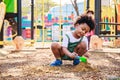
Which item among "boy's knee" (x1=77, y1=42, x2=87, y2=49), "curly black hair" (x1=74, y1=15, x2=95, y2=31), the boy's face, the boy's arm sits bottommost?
the boy's arm

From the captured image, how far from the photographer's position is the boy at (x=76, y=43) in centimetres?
238

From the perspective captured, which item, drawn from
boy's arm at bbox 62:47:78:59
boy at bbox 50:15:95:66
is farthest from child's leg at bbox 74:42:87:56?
boy's arm at bbox 62:47:78:59

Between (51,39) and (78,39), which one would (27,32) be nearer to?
(51,39)

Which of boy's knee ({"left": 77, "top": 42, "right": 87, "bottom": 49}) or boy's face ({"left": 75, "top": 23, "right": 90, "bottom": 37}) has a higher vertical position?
boy's face ({"left": 75, "top": 23, "right": 90, "bottom": 37})

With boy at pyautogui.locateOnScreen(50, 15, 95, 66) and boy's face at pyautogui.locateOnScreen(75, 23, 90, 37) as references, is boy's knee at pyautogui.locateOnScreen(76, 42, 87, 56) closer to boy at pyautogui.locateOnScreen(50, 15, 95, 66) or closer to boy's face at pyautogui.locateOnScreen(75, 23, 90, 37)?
boy at pyautogui.locateOnScreen(50, 15, 95, 66)

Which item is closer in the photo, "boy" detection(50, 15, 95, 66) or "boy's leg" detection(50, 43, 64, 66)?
"boy" detection(50, 15, 95, 66)

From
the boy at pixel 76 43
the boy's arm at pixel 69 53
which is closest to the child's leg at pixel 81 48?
the boy at pixel 76 43

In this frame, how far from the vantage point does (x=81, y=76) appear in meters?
1.94

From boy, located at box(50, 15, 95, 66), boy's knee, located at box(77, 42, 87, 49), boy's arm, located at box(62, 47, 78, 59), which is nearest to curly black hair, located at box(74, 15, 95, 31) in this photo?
boy, located at box(50, 15, 95, 66)

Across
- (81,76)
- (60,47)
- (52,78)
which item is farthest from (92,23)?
(52,78)

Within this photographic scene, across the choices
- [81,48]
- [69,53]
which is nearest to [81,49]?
[81,48]

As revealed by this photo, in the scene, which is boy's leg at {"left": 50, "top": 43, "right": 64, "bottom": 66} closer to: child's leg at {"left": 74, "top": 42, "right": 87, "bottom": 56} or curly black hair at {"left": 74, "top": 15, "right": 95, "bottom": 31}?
child's leg at {"left": 74, "top": 42, "right": 87, "bottom": 56}

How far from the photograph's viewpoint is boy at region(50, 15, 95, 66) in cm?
238

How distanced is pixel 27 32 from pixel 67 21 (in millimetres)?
1512
